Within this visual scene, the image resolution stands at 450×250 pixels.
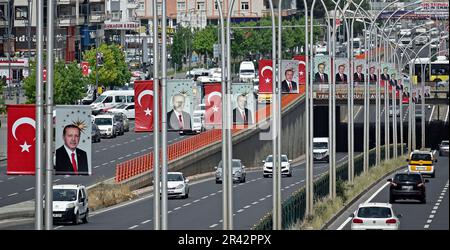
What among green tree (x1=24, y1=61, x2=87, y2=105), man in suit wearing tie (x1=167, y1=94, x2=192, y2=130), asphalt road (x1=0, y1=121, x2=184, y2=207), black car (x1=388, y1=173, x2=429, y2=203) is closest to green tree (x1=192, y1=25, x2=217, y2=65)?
asphalt road (x1=0, y1=121, x2=184, y2=207)

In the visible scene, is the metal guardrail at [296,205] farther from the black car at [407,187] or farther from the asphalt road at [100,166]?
the asphalt road at [100,166]

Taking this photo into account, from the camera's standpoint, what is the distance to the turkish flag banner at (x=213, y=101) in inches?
1685

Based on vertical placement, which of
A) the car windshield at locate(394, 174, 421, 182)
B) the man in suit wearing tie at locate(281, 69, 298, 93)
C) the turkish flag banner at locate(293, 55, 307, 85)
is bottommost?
the car windshield at locate(394, 174, 421, 182)

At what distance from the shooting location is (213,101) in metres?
43.0

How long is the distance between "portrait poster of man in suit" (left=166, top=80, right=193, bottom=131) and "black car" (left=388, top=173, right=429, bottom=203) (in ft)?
78.7

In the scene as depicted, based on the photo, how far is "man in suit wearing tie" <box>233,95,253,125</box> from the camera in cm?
4434

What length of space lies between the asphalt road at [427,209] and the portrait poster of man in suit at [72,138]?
13346mm

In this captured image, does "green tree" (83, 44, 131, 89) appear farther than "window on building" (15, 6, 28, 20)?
No

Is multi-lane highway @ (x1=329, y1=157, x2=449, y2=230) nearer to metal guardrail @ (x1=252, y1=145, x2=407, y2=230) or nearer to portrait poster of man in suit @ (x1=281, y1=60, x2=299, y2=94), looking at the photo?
metal guardrail @ (x1=252, y1=145, x2=407, y2=230)

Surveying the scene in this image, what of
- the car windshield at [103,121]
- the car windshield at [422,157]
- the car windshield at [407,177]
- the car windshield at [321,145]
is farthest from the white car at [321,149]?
the car windshield at [407,177]

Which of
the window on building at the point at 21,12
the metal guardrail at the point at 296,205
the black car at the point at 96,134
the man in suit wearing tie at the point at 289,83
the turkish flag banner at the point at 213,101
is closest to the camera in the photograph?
the metal guardrail at the point at 296,205

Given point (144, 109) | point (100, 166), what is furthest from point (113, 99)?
point (144, 109)
